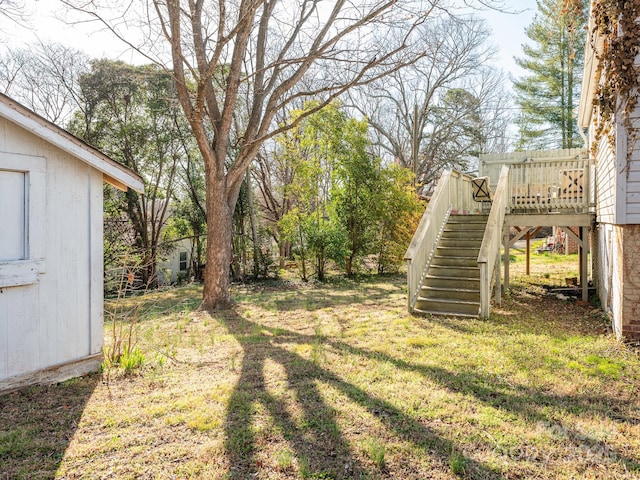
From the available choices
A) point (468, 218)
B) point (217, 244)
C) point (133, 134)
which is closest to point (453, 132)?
point (468, 218)

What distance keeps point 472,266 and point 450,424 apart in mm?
5455

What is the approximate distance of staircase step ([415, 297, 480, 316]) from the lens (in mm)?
7539

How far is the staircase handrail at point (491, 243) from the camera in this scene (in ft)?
23.8

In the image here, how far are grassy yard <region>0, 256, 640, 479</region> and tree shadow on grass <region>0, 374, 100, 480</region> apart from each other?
0.05 feet

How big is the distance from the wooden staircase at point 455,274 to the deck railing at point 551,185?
3.45 ft

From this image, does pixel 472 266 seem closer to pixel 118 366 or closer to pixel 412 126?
pixel 118 366

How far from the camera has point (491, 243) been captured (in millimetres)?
7656

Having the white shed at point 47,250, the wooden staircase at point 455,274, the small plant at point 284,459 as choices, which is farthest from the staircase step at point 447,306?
the white shed at point 47,250

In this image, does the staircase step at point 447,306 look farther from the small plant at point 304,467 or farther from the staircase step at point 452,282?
the small plant at point 304,467

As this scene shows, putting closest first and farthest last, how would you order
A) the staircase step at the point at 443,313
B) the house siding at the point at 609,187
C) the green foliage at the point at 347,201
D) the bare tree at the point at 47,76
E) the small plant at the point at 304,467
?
the small plant at the point at 304,467, the house siding at the point at 609,187, the staircase step at the point at 443,313, the green foliage at the point at 347,201, the bare tree at the point at 47,76

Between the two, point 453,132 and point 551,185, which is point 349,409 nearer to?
point 551,185

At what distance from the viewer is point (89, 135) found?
1595 centimetres

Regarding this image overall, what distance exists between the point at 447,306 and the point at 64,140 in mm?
6486

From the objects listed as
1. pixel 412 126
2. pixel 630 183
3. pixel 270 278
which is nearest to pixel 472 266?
pixel 630 183
